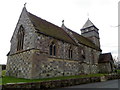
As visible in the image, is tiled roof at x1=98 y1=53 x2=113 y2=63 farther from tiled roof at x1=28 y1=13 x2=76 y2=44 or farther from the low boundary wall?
the low boundary wall

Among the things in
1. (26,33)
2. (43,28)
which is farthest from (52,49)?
(26,33)

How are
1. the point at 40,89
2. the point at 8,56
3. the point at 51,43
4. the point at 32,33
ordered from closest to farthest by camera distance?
the point at 40,89 < the point at 32,33 < the point at 51,43 < the point at 8,56

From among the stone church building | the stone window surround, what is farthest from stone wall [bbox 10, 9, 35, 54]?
the stone window surround

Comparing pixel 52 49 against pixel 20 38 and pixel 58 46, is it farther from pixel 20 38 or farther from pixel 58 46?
pixel 20 38

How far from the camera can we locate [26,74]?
15227 mm

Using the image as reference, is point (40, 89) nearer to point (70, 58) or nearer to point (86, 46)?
point (70, 58)

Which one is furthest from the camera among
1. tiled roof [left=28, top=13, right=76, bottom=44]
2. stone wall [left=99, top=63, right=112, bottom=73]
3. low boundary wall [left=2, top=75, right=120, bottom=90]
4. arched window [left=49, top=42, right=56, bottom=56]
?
stone wall [left=99, top=63, right=112, bottom=73]

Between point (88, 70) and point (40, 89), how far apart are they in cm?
1789

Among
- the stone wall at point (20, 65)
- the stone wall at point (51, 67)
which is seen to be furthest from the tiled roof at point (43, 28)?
the stone wall at point (20, 65)

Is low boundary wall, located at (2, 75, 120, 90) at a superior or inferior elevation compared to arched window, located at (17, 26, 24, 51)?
inferior

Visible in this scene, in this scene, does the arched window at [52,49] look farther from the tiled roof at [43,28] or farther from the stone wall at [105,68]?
the stone wall at [105,68]

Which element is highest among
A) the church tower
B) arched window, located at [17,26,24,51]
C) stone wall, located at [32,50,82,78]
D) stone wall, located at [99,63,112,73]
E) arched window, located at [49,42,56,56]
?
the church tower

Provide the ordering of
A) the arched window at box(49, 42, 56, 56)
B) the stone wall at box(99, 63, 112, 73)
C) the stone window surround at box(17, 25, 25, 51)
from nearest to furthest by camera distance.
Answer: the arched window at box(49, 42, 56, 56) → the stone window surround at box(17, 25, 25, 51) → the stone wall at box(99, 63, 112, 73)

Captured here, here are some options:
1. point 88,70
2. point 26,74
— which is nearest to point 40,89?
point 26,74
